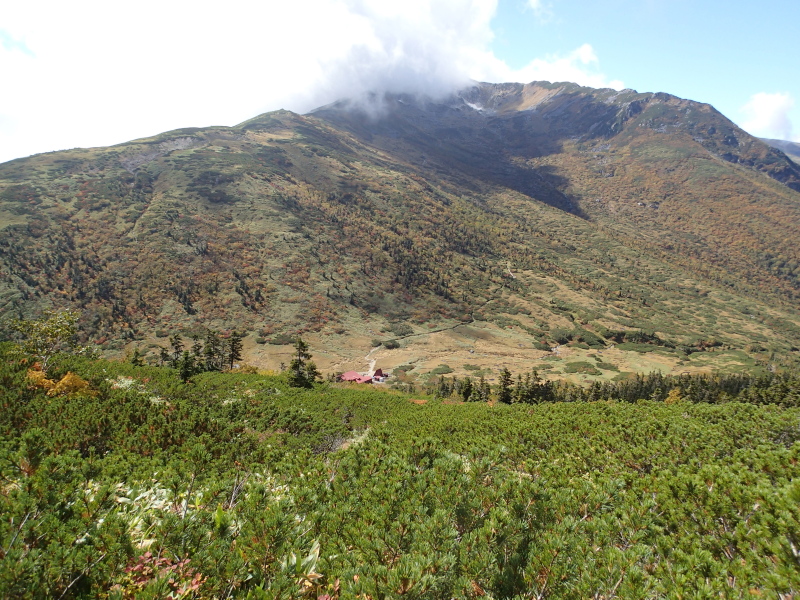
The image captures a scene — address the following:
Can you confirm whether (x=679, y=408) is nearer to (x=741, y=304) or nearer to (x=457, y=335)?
(x=457, y=335)

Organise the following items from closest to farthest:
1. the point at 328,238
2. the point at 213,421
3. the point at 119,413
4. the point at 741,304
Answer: the point at 119,413, the point at 213,421, the point at 328,238, the point at 741,304

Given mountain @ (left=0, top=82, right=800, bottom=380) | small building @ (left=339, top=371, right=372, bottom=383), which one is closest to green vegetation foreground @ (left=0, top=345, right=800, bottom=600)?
small building @ (left=339, top=371, right=372, bottom=383)

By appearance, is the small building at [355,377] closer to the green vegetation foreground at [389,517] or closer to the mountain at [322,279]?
the mountain at [322,279]

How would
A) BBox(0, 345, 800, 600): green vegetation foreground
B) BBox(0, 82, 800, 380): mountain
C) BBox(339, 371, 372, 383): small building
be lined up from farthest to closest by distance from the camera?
BBox(0, 82, 800, 380): mountain → BBox(339, 371, 372, 383): small building → BBox(0, 345, 800, 600): green vegetation foreground

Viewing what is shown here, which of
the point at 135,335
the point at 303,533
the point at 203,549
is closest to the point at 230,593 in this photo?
the point at 203,549

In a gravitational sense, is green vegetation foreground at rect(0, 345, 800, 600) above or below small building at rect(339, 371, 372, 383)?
above

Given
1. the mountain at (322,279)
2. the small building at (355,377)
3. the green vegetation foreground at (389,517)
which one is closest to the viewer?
the green vegetation foreground at (389,517)

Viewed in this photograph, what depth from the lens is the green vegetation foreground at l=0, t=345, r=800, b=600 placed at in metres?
4.51

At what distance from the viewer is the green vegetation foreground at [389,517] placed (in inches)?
177

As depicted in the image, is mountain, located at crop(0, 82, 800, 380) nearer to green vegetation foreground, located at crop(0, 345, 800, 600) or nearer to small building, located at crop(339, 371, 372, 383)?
small building, located at crop(339, 371, 372, 383)

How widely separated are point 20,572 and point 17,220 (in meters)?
136

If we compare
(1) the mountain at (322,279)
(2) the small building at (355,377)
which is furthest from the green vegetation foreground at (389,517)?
(1) the mountain at (322,279)

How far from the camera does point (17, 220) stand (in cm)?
9412

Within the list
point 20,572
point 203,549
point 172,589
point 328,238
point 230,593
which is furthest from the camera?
point 328,238
